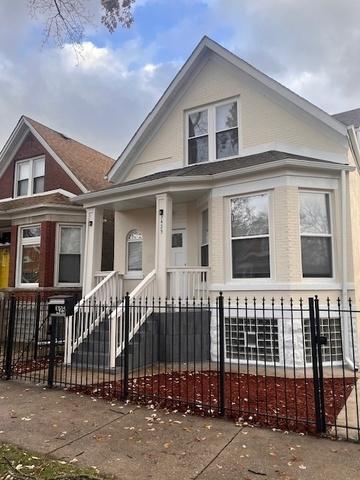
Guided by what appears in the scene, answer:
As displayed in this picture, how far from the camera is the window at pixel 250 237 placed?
9.08 meters

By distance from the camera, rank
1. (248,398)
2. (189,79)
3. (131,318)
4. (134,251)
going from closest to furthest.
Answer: (248,398), (131,318), (189,79), (134,251)

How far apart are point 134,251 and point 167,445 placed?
8.25 m

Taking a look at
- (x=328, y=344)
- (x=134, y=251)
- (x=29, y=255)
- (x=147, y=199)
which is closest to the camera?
(x=328, y=344)

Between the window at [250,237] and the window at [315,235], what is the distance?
84 centimetres

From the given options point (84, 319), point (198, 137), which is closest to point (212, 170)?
point (198, 137)

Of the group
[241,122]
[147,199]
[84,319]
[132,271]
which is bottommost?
[84,319]

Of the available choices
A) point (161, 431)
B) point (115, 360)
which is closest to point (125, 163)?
point (115, 360)

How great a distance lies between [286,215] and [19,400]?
649 cm

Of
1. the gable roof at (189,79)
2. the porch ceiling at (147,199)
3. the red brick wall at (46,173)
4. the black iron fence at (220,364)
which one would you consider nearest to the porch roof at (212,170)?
the porch ceiling at (147,199)

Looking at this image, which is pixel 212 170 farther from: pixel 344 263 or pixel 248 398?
pixel 248 398

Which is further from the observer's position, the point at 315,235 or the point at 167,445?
the point at 315,235

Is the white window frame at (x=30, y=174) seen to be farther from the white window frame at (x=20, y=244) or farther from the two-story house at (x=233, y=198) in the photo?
the two-story house at (x=233, y=198)

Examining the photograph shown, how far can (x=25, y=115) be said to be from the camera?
15727 millimetres

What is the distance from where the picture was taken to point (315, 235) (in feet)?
29.3
